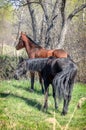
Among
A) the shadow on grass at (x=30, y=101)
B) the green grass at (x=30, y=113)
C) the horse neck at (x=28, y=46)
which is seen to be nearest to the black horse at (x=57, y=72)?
the shadow on grass at (x=30, y=101)

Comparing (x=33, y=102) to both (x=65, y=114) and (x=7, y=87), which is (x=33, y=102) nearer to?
(x=65, y=114)

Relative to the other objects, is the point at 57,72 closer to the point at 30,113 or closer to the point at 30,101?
the point at 30,113

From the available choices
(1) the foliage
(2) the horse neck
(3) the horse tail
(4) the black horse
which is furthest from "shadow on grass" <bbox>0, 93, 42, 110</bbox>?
(1) the foliage

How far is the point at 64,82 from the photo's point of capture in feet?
27.2

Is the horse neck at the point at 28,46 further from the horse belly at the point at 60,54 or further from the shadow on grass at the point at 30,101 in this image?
the shadow on grass at the point at 30,101

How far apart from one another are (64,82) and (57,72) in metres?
0.56

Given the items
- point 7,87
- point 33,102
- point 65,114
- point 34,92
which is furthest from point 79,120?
point 7,87

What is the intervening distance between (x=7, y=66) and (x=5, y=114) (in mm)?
8861

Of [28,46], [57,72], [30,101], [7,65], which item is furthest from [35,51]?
[7,65]

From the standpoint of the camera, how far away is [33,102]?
9742 millimetres

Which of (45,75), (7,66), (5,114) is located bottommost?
(7,66)

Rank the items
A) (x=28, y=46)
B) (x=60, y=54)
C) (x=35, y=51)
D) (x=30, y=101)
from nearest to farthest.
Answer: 1. (x=30, y=101)
2. (x=60, y=54)
3. (x=35, y=51)
4. (x=28, y=46)

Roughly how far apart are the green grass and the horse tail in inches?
21.7

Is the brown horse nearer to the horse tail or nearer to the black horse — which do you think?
the black horse
